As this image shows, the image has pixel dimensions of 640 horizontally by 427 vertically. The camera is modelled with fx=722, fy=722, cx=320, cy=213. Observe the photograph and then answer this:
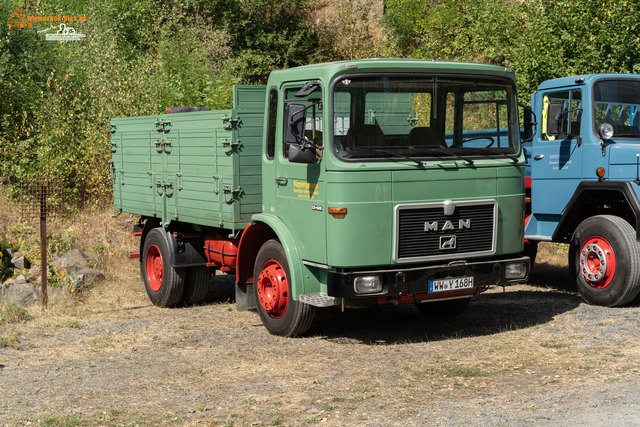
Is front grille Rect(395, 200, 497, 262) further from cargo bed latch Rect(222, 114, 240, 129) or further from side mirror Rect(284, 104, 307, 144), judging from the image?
cargo bed latch Rect(222, 114, 240, 129)

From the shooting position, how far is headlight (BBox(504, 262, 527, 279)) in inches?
294

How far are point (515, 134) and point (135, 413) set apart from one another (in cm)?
470

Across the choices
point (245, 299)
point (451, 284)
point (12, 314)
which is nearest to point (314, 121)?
point (451, 284)

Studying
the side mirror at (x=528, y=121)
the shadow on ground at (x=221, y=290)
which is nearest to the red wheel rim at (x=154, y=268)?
the shadow on ground at (x=221, y=290)

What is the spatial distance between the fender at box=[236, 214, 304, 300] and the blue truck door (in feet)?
13.0

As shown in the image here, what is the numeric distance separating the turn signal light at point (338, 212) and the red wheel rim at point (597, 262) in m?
3.89

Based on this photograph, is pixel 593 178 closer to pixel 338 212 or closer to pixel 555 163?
pixel 555 163

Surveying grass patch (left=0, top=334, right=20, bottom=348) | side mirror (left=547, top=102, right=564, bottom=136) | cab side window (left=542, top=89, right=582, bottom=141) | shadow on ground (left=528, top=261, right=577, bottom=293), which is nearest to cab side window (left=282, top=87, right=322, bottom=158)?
side mirror (left=547, top=102, right=564, bottom=136)

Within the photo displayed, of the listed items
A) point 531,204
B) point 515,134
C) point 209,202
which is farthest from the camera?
point 531,204

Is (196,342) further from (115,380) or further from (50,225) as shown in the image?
(50,225)

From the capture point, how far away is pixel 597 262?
901 centimetres

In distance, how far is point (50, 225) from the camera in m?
16.1

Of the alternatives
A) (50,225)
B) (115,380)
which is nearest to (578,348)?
(115,380)

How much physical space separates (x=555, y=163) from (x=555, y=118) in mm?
873
